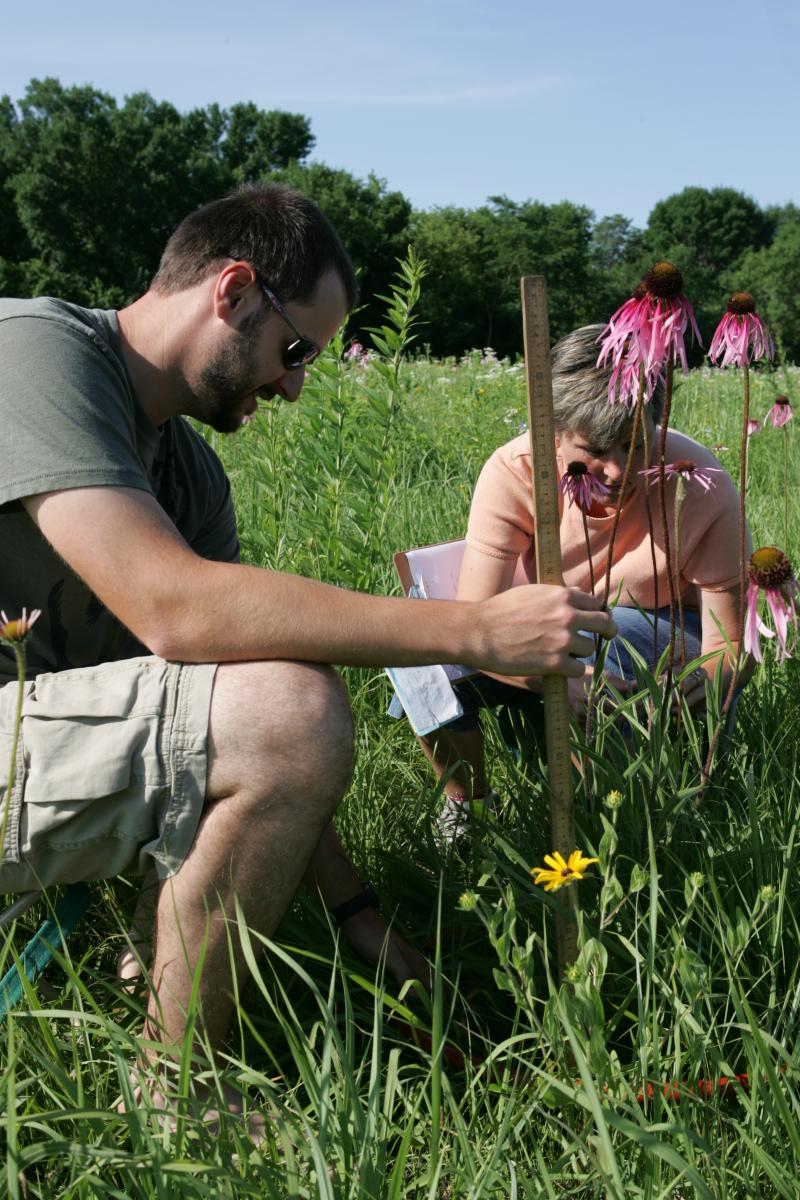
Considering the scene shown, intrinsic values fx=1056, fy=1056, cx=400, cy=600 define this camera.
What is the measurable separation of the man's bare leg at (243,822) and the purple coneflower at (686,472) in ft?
2.78

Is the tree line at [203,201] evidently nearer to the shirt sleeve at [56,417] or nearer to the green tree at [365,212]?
the green tree at [365,212]

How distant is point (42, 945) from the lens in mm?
1787

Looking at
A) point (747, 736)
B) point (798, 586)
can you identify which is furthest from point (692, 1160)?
point (747, 736)

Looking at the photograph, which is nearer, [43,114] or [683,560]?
[683,560]

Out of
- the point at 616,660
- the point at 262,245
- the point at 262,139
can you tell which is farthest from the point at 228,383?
the point at 262,139

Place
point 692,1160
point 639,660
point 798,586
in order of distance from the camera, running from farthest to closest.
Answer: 1. point 639,660
2. point 798,586
3. point 692,1160

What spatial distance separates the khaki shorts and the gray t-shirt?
0.28m

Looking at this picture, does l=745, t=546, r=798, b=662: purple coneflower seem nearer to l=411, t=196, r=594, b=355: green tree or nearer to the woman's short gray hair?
the woman's short gray hair

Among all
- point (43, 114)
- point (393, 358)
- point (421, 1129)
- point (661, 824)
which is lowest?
point (421, 1129)

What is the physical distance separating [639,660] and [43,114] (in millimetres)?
61854

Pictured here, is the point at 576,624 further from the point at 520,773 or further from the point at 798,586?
the point at 520,773

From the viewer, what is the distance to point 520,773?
2.23 metres

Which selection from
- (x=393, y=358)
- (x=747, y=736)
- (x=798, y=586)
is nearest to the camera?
(x=798, y=586)

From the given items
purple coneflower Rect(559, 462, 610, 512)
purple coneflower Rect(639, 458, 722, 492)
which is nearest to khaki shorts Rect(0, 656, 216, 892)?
purple coneflower Rect(559, 462, 610, 512)
